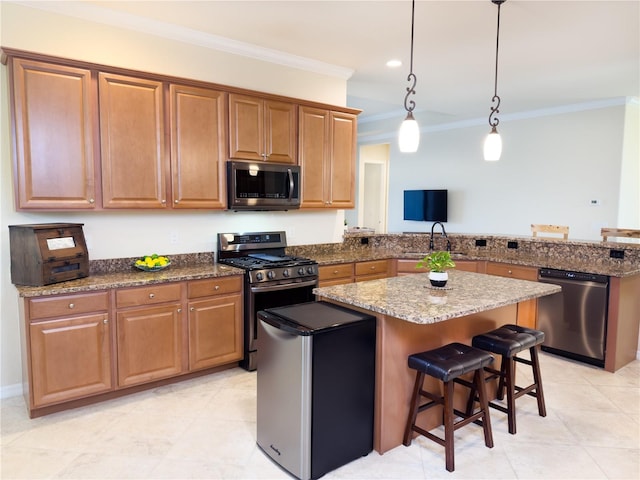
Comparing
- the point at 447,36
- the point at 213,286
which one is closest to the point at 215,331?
the point at 213,286

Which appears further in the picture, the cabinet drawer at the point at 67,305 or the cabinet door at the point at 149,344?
the cabinet door at the point at 149,344

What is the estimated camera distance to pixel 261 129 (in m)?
3.73

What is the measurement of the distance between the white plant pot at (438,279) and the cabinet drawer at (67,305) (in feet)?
6.92

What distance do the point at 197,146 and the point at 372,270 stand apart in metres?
2.08

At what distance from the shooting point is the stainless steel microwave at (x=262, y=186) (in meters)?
3.55

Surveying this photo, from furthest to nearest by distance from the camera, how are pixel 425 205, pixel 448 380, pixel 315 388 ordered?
1. pixel 425 205
2. pixel 448 380
3. pixel 315 388

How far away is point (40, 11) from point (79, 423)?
2704mm

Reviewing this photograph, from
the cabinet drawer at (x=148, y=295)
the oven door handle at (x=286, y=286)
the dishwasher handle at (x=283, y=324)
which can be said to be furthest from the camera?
the oven door handle at (x=286, y=286)

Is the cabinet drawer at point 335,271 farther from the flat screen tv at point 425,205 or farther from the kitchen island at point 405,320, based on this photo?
the flat screen tv at point 425,205

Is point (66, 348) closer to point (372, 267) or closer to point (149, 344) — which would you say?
point (149, 344)

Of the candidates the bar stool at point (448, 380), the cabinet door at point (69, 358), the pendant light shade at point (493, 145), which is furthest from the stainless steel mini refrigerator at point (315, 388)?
the pendant light shade at point (493, 145)

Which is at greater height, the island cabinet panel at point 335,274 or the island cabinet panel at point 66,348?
the island cabinet panel at point 335,274

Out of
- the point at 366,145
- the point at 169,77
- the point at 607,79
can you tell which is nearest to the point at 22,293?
the point at 169,77

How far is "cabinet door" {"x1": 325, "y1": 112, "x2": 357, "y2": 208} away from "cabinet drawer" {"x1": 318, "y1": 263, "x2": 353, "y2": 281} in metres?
0.64
